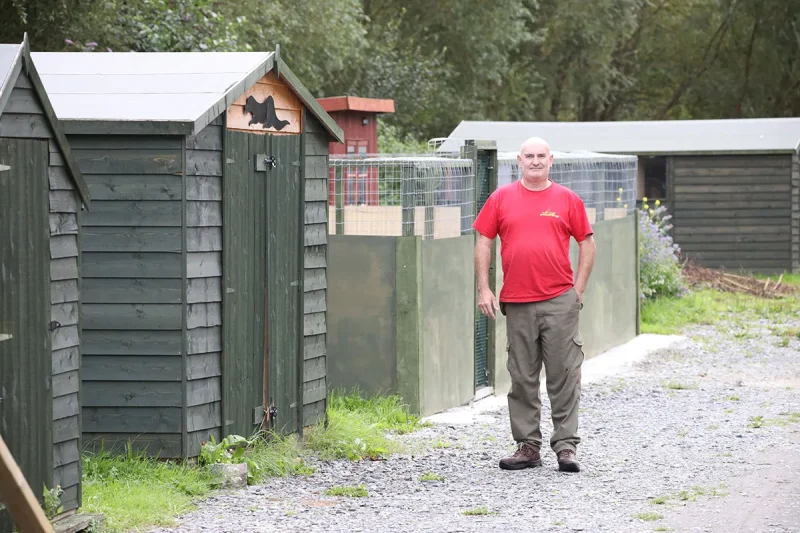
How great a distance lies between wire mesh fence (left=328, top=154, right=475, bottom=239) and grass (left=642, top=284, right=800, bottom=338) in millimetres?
6552

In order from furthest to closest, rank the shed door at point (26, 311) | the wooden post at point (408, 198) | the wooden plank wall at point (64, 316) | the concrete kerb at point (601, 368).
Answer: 1. the concrete kerb at point (601, 368)
2. the wooden post at point (408, 198)
3. the wooden plank wall at point (64, 316)
4. the shed door at point (26, 311)

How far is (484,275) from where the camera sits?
309 inches

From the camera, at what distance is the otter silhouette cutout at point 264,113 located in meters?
7.56

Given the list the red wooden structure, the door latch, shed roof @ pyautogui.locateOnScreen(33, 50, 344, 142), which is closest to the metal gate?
shed roof @ pyautogui.locateOnScreen(33, 50, 344, 142)

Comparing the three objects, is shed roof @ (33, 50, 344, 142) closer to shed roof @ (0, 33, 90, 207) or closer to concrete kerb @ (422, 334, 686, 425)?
shed roof @ (0, 33, 90, 207)

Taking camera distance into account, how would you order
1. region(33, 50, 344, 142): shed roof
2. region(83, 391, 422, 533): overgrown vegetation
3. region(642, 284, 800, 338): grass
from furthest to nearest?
1. region(642, 284, 800, 338): grass
2. region(33, 50, 344, 142): shed roof
3. region(83, 391, 422, 533): overgrown vegetation

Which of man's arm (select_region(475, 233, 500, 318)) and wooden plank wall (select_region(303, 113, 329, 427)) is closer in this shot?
man's arm (select_region(475, 233, 500, 318))

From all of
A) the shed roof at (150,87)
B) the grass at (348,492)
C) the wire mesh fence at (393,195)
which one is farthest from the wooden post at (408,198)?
the grass at (348,492)

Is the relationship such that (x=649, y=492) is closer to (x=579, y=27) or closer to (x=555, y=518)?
(x=555, y=518)

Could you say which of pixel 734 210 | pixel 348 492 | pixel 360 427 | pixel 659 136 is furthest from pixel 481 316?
pixel 659 136

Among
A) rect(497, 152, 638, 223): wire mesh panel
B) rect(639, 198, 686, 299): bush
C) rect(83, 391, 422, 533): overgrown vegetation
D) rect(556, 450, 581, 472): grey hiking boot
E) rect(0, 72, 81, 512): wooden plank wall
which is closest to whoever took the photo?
rect(0, 72, 81, 512): wooden plank wall

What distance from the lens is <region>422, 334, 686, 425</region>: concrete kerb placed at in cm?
970

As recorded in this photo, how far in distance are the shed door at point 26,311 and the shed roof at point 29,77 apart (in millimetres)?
120

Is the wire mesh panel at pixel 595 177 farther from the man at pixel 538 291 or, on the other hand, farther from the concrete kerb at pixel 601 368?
the man at pixel 538 291
